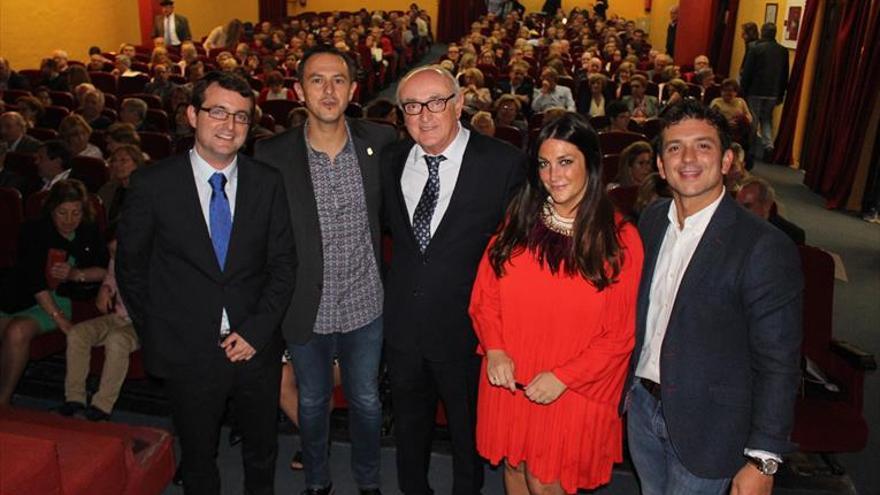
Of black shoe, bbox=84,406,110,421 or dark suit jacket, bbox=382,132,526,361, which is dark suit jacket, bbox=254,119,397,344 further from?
black shoe, bbox=84,406,110,421

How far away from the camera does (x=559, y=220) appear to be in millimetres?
1950

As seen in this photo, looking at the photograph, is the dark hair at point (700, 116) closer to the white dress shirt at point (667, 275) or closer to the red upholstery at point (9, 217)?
the white dress shirt at point (667, 275)

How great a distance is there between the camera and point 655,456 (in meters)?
1.94

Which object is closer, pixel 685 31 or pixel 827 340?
pixel 827 340

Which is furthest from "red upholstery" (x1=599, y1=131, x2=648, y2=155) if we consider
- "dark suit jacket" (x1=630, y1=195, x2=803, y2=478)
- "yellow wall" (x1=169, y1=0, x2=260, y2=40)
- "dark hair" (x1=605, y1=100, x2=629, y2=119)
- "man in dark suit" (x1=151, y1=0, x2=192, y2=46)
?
"yellow wall" (x1=169, y1=0, x2=260, y2=40)

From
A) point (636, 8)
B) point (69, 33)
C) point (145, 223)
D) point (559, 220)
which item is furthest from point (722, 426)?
point (636, 8)

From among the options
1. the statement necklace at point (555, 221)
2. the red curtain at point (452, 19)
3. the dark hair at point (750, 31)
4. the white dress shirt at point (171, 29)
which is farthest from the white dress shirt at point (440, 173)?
the red curtain at point (452, 19)

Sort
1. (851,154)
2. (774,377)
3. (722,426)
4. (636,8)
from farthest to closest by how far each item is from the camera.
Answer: (636,8)
(851,154)
(722,426)
(774,377)

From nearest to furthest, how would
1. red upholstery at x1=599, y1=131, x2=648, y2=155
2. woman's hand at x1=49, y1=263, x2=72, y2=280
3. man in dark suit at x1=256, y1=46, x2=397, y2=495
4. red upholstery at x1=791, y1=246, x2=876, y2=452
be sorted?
man in dark suit at x1=256, y1=46, x2=397, y2=495 → red upholstery at x1=791, y1=246, x2=876, y2=452 → woman's hand at x1=49, y1=263, x2=72, y2=280 → red upholstery at x1=599, y1=131, x2=648, y2=155

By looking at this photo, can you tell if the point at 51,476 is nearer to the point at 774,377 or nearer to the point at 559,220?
the point at 559,220

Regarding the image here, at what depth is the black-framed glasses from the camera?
85.2 inches

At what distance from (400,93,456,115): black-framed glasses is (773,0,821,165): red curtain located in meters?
8.05

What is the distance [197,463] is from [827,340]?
235cm

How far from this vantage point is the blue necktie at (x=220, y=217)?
2180mm
